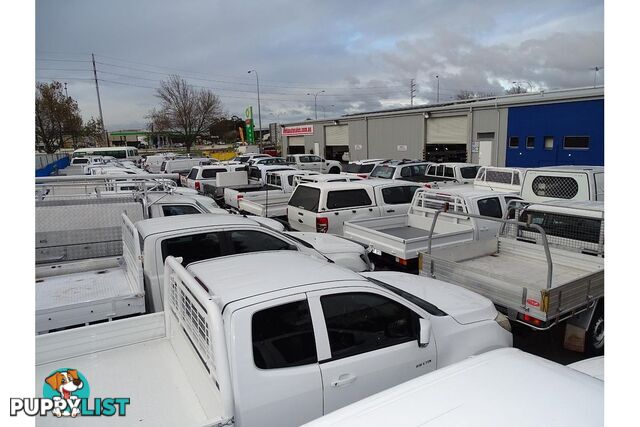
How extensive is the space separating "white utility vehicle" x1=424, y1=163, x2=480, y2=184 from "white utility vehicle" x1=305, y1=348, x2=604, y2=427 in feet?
47.8

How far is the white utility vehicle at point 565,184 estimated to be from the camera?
9.01 m

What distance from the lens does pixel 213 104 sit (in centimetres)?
4838

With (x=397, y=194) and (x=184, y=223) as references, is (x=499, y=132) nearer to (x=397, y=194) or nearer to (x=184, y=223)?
(x=397, y=194)

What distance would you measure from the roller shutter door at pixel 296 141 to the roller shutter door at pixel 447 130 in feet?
62.8

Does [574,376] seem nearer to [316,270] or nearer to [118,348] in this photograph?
[316,270]

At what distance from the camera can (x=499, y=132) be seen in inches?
942

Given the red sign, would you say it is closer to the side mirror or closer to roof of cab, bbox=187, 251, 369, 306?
roof of cab, bbox=187, 251, 369, 306

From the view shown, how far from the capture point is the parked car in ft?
54.3

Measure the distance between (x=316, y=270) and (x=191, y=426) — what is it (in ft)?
4.62

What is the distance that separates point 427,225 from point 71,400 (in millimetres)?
6804

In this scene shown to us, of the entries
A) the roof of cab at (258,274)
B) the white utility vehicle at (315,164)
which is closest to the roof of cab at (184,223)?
the roof of cab at (258,274)

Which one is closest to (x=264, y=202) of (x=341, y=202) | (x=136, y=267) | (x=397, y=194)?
(x=341, y=202)

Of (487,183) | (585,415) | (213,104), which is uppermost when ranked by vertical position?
(213,104)

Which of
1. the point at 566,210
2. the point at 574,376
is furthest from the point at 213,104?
the point at 574,376
